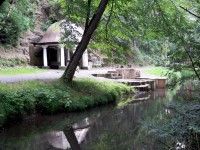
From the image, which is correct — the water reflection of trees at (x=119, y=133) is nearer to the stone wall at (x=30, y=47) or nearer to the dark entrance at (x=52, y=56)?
the stone wall at (x=30, y=47)

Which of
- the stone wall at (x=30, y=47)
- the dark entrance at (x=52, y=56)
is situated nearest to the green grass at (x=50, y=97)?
the stone wall at (x=30, y=47)

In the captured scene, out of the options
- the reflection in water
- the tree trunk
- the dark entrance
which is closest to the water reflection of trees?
the reflection in water

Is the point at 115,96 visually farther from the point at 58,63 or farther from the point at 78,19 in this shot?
the point at 58,63

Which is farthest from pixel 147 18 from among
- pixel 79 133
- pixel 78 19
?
pixel 79 133

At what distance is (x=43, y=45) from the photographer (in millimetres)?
26922

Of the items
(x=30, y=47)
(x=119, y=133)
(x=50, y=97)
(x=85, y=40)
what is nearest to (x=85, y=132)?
(x=119, y=133)

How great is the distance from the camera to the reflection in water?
6852 millimetres

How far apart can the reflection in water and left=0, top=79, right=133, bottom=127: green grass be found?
1.28 ft

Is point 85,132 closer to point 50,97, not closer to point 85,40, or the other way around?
point 50,97

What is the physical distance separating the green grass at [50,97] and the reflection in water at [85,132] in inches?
15.3

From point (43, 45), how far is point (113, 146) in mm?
21463

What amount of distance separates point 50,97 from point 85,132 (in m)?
2.67

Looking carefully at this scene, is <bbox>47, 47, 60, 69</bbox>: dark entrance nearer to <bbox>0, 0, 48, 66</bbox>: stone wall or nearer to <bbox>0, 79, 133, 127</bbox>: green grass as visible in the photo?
<bbox>0, 0, 48, 66</bbox>: stone wall

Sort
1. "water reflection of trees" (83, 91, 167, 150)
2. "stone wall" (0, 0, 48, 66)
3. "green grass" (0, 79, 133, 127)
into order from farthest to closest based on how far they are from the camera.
→ "stone wall" (0, 0, 48, 66) < "green grass" (0, 79, 133, 127) < "water reflection of trees" (83, 91, 167, 150)
